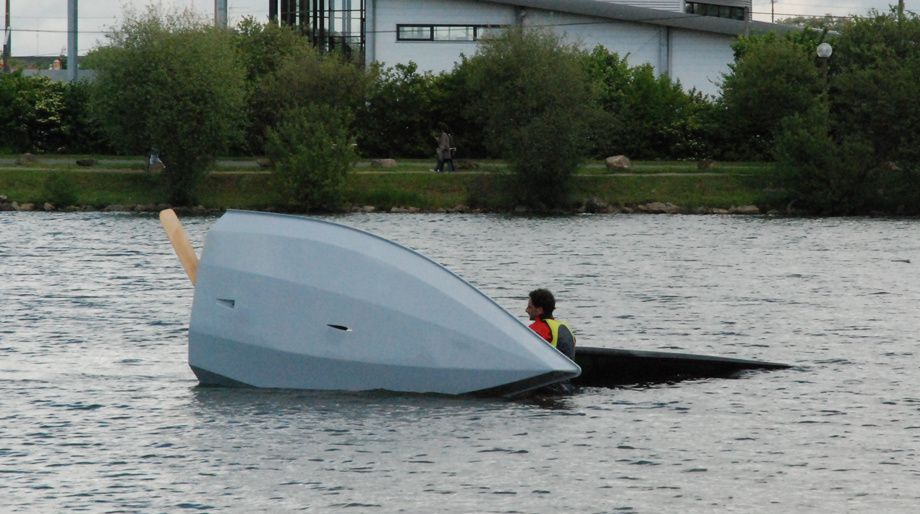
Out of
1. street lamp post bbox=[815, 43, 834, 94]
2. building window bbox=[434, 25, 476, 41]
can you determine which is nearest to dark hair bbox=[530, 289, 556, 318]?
street lamp post bbox=[815, 43, 834, 94]

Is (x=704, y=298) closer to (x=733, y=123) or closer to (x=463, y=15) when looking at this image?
(x=733, y=123)

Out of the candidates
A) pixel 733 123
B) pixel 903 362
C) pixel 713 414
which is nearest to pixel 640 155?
pixel 733 123

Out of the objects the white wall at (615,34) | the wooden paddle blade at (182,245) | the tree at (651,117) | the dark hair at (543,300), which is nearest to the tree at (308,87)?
the tree at (651,117)

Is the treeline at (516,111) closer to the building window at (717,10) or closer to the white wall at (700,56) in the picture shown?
the white wall at (700,56)

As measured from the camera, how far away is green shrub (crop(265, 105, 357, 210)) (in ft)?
244

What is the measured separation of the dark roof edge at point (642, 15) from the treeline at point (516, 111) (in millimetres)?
9371

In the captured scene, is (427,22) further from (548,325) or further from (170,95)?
(548,325)

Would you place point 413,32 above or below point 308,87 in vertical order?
above

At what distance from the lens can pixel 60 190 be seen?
73250 millimetres

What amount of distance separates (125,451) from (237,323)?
3.60 metres

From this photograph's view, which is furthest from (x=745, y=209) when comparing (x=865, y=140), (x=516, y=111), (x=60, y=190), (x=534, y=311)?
(x=534, y=311)

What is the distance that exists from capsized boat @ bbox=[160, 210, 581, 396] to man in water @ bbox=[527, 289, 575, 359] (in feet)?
1.46

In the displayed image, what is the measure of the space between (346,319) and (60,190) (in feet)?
171

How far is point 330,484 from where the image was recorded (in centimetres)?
1950
